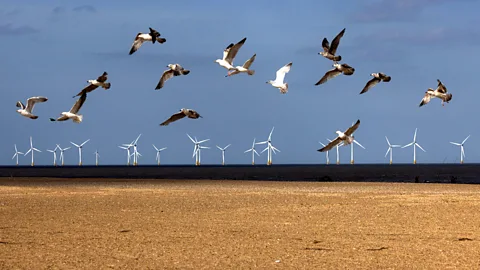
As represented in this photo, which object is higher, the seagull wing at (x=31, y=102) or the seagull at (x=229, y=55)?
the seagull at (x=229, y=55)

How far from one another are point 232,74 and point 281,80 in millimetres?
2810

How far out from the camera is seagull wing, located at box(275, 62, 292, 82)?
38438mm

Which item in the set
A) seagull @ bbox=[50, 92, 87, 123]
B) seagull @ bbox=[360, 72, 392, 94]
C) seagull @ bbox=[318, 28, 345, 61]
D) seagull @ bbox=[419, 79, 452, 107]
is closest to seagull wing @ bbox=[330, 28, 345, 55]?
seagull @ bbox=[318, 28, 345, 61]

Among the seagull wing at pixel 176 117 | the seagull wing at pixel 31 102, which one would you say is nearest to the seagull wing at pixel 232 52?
the seagull wing at pixel 176 117

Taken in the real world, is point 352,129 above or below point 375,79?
below

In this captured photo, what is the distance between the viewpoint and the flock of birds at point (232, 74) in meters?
33.1

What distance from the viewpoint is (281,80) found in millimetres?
38250

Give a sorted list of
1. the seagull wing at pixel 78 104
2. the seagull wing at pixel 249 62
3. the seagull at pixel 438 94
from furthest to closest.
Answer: the seagull wing at pixel 78 104, the seagull wing at pixel 249 62, the seagull at pixel 438 94

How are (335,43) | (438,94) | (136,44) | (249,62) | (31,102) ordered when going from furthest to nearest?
(31,102) → (249,62) → (136,44) → (438,94) → (335,43)

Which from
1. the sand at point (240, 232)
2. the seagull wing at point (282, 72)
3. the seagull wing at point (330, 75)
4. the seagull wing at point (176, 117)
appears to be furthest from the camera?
the seagull wing at point (282, 72)

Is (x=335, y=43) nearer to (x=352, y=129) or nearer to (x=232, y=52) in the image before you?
(x=352, y=129)

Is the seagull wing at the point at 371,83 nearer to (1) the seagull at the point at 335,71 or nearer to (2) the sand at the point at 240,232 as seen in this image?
(1) the seagull at the point at 335,71

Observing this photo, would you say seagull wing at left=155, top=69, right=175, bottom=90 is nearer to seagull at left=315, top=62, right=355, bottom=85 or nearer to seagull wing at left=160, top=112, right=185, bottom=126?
seagull wing at left=160, top=112, right=185, bottom=126

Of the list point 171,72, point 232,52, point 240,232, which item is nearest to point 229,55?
point 232,52
